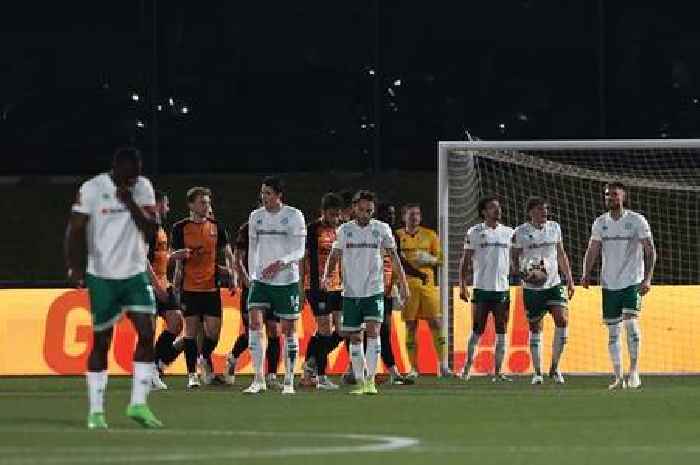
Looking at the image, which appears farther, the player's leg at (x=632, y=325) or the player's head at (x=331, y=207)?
the player's head at (x=331, y=207)

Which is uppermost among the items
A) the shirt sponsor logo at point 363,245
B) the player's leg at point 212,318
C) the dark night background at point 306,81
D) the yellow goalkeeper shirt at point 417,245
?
the dark night background at point 306,81

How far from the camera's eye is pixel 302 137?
34094mm

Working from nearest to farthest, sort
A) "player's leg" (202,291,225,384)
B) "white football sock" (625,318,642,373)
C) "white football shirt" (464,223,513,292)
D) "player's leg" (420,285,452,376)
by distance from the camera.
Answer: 1. "white football sock" (625,318,642,373)
2. "player's leg" (202,291,225,384)
3. "white football shirt" (464,223,513,292)
4. "player's leg" (420,285,452,376)

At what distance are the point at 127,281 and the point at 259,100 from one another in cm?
1974

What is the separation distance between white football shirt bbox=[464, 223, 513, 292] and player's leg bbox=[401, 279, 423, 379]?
63cm

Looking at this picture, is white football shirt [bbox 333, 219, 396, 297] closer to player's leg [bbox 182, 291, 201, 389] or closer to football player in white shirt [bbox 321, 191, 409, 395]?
football player in white shirt [bbox 321, 191, 409, 395]

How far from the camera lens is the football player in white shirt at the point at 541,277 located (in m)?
22.5

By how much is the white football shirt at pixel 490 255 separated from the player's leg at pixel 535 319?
1.70ft

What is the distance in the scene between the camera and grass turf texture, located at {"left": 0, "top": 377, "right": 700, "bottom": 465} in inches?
476

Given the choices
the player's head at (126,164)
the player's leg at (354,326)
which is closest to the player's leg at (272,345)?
the player's leg at (354,326)

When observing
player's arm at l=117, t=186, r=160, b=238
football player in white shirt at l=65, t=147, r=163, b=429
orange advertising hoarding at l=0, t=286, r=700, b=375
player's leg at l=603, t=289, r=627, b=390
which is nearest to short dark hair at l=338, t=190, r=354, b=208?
player's leg at l=603, t=289, r=627, b=390

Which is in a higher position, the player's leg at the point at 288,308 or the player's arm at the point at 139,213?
the player's arm at the point at 139,213

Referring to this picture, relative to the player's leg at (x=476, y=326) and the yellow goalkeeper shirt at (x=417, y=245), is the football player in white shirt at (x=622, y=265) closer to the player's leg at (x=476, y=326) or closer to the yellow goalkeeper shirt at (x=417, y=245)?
the player's leg at (x=476, y=326)

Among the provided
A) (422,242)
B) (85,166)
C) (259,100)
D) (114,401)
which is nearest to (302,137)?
(259,100)
